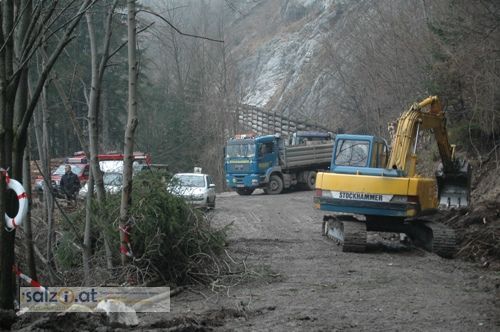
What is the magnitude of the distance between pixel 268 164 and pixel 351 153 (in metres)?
20.9

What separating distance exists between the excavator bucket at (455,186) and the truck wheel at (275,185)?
801 inches

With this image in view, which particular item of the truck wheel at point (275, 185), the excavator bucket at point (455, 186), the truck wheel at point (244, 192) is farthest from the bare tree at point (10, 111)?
the truck wheel at point (244, 192)

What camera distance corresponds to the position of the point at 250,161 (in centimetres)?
3794

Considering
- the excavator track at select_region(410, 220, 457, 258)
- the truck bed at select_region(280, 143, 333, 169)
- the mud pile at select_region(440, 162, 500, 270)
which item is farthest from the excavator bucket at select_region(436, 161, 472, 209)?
the truck bed at select_region(280, 143, 333, 169)

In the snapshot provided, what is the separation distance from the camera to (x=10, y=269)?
7723 millimetres

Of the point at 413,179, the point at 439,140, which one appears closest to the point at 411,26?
the point at 439,140

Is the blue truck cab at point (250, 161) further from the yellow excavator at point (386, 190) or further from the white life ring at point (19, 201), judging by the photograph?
the white life ring at point (19, 201)

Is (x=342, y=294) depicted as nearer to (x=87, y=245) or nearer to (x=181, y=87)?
(x=87, y=245)

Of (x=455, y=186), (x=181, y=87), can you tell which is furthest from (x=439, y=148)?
(x=181, y=87)

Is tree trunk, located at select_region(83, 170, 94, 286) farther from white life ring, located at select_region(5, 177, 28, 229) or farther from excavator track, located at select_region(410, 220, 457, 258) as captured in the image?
excavator track, located at select_region(410, 220, 457, 258)

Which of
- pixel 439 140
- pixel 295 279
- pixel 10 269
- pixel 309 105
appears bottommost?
pixel 295 279

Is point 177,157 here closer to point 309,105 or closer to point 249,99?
point 309,105

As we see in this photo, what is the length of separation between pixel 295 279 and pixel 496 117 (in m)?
12.4

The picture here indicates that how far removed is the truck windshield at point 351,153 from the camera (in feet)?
57.8
